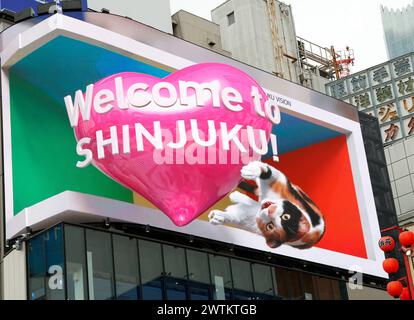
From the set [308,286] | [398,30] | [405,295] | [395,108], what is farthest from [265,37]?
[405,295]

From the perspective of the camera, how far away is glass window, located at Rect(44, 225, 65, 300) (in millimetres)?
31953

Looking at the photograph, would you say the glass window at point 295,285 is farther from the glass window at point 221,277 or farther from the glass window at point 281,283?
the glass window at point 221,277

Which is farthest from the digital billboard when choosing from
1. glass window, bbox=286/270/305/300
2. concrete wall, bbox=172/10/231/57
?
concrete wall, bbox=172/10/231/57

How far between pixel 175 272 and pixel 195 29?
2298 cm

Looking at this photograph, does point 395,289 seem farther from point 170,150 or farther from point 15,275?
point 15,275

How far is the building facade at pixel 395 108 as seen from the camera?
61562 millimetres

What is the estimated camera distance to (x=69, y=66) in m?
36.1

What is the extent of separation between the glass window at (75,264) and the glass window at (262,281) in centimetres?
750

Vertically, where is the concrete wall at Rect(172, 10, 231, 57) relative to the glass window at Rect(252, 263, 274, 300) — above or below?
above

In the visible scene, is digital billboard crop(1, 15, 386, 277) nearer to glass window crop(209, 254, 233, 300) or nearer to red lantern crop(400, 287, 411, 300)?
glass window crop(209, 254, 233, 300)

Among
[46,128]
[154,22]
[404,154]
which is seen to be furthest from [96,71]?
[404,154]

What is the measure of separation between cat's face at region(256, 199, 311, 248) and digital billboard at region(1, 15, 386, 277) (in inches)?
2.0

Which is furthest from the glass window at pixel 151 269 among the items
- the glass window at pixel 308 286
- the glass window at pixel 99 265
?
the glass window at pixel 308 286
